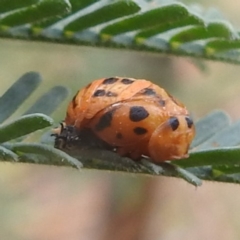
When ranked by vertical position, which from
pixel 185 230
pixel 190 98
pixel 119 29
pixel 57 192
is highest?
pixel 119 29

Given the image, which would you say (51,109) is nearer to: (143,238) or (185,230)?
→ (143,238)

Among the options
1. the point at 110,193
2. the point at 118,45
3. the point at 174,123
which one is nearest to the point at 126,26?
the point at 118,45

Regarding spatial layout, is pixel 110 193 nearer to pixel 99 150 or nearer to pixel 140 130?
pixel 140 130

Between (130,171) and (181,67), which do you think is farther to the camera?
(181,67)

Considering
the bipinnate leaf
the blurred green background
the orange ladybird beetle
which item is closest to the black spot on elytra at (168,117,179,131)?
the orange ladybird beetle

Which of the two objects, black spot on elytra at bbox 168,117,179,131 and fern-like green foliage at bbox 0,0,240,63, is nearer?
fern-like green foliage at bbox 0,0,240,63

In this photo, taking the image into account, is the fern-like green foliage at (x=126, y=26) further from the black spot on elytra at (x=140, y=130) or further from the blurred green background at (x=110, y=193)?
the blurred green background at (x=110, y=193)

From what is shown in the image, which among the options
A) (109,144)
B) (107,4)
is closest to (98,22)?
(107,4)

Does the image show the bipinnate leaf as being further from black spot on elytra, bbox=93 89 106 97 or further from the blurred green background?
the blurred green background
